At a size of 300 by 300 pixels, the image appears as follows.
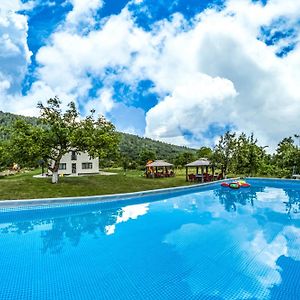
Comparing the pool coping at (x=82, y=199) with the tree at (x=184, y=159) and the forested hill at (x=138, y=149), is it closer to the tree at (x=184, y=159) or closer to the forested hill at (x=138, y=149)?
the tree at (x=184, y=159)

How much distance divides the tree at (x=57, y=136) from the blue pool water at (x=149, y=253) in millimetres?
4874

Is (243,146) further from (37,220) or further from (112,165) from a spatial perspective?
(112,165)

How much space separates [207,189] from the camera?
2223cm

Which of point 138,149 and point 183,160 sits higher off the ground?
point 138,149

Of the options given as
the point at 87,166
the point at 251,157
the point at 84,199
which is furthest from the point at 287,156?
the point at 87,166

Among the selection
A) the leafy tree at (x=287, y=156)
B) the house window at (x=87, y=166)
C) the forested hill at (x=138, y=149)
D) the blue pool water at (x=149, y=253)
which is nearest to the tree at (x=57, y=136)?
the blue pool water at (x=149, y=253)

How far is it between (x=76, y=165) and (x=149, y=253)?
25742 millimetres

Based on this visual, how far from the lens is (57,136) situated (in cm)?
1739

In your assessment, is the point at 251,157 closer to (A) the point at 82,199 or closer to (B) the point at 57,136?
(A) the point at 82,199

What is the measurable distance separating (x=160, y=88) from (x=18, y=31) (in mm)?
13572

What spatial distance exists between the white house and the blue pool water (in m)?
18.1

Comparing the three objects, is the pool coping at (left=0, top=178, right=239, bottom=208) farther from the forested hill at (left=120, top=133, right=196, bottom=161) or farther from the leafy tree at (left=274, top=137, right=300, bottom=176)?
the forested hill at (left=120, top=133, right=196, bottom=161)

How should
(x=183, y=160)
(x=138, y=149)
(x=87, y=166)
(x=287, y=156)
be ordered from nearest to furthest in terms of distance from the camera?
1. (x=287, y=156)
2. (x=87, y=166)
3. (x=183, y=160)
4. (x=138, y=149)

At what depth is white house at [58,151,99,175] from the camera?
101ft
